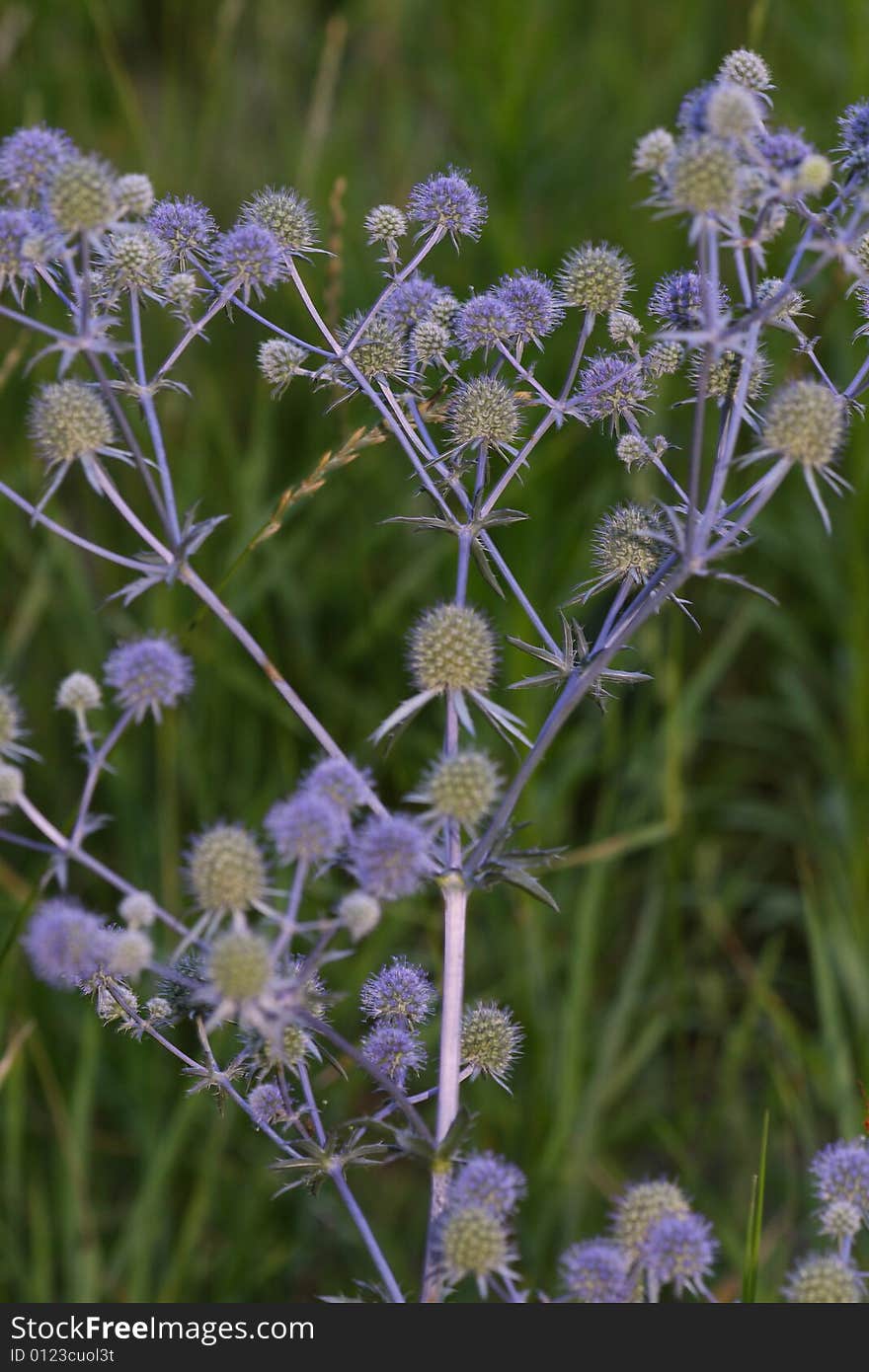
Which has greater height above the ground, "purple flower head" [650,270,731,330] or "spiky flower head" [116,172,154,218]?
"purple flower head" [650,270,731,330]

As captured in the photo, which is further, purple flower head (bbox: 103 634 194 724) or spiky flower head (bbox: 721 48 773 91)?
spiky flower head (bbox: 721 48 773 91)

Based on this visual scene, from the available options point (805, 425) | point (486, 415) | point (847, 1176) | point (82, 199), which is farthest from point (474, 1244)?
point (82, 199)

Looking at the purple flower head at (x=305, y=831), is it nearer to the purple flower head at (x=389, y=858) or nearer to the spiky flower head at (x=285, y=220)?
the purple flower head at (x=389, y=858)

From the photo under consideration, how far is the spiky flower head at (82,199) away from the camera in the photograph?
1.67m

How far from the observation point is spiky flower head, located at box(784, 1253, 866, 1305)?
5.07 ft

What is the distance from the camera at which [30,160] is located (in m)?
1.82

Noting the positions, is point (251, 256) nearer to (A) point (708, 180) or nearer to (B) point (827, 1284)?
(A) point (708, 180)

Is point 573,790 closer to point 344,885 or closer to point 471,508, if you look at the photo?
point 344,885

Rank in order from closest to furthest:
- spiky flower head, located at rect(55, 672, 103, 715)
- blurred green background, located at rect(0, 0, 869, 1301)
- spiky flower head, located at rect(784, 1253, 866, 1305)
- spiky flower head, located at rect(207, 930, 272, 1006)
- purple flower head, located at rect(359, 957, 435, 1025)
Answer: spiky flower head, located at rect(207, 930, 272, 1006)
spiky flower head, located at rect(784, 1253, 866, 1305)
spiky flower head, located at rect(55, 672, 103, 715)
purple flower head, located at rect(359, 957, 435, 1025)
blurred green background, located at rect(0, 0, 869, 1301)

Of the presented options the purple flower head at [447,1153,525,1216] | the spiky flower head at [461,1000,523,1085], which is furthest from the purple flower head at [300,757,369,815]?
the spiky flower head at [461,1000,523,1085]

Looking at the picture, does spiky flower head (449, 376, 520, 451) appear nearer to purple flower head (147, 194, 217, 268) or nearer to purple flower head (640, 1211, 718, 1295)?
purple flower head (147, 194, 217, 268)

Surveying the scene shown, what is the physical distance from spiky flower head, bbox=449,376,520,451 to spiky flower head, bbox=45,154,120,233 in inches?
25.1

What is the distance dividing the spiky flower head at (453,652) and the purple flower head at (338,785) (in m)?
0.31

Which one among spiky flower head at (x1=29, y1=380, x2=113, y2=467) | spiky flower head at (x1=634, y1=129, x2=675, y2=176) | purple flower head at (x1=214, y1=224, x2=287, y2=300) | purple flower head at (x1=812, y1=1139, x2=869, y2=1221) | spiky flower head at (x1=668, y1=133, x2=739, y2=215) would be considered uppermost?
purple flower head at (x1=214, y1=224, x2=287, y2=300)
